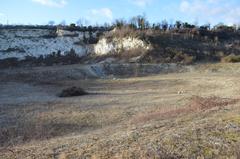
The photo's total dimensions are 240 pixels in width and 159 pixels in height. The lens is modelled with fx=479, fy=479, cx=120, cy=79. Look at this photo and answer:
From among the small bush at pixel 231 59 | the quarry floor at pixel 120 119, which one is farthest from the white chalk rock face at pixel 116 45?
the quarry floor at pixel 120 119

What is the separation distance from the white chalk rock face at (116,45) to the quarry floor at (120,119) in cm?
1459

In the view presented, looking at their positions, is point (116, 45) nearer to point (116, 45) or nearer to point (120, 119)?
point (116, 45)

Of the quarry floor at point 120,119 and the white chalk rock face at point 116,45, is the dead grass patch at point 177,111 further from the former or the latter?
the white chalk rock face at point 116,45

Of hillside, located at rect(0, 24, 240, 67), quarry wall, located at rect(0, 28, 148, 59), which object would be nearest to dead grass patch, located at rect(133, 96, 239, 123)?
hillside, located at rect(0, 24, 240, 67)

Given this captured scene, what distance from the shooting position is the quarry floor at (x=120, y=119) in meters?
11.7

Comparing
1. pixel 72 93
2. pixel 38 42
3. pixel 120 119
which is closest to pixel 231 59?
pixel 72 93

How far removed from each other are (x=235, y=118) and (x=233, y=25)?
270 ft

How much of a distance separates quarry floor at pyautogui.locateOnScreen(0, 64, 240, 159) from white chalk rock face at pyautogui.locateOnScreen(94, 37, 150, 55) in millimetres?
14593

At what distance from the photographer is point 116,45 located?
2638 inches

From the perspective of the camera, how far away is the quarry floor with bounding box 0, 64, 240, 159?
11.7m

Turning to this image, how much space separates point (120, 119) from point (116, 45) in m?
45.2

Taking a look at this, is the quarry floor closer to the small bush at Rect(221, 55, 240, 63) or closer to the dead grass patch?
the dead grass patch

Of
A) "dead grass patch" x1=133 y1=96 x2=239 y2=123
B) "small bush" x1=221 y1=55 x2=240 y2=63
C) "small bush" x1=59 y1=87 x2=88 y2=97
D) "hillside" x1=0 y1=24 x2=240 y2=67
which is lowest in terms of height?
"small bush" x1=59 y1=87 x2=88 y2=97

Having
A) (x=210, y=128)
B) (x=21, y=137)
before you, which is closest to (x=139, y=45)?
(x=21, y=137)
